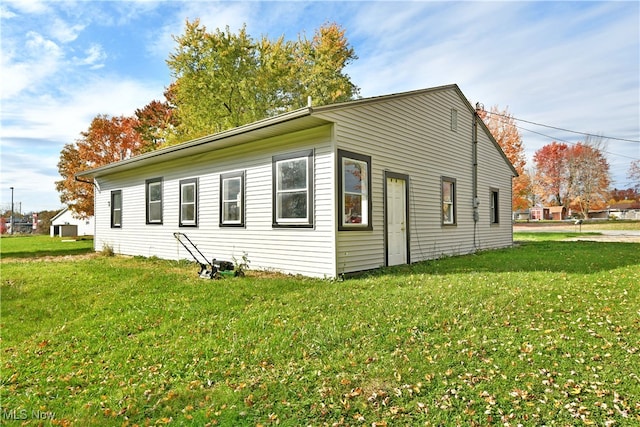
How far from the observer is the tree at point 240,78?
72.8ft

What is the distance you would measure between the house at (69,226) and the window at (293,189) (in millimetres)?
21951

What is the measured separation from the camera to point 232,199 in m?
9.26

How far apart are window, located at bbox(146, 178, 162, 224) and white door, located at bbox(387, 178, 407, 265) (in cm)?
733

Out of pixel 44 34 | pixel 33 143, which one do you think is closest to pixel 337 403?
pixel 44 34

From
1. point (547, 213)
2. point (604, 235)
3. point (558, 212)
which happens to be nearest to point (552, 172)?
point (558, 212)

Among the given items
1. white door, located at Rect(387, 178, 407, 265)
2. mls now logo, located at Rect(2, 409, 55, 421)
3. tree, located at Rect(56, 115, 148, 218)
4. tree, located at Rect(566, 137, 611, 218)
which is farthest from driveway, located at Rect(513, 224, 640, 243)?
tree, located at Rect(56, 115, 148, 218)

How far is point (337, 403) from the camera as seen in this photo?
284 centimetres

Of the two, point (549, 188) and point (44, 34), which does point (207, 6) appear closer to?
point (44, 34)

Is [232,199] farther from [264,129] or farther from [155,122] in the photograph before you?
[155,122]

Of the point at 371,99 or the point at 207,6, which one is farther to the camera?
the point at 207,6

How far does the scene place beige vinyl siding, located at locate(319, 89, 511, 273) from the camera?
7508 mm

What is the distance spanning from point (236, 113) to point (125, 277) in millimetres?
16678

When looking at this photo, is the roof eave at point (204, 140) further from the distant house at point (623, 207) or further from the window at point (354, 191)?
the distant house at point (623, 207)

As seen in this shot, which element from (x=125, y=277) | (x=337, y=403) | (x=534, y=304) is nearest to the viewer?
(x=337, y=403)
